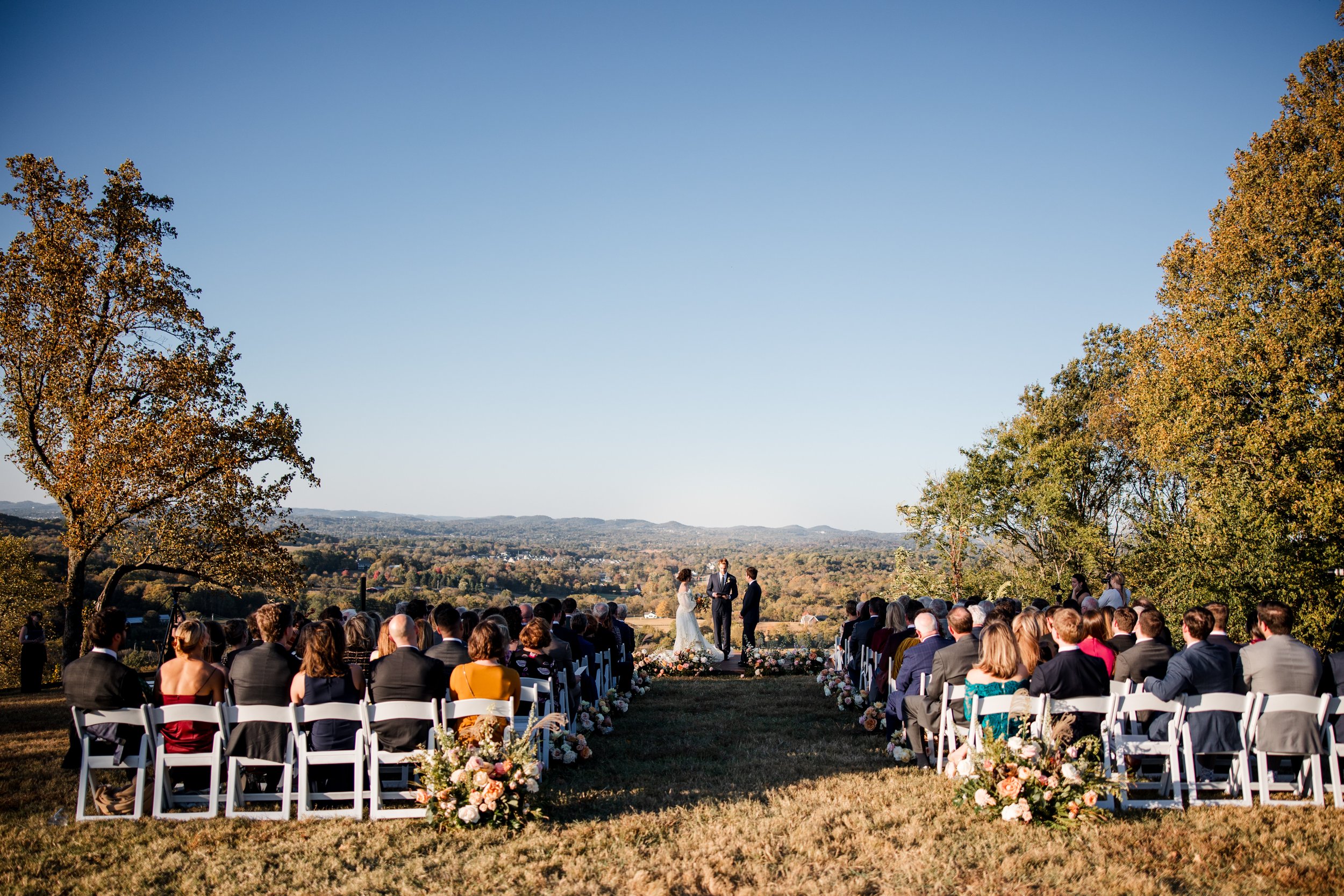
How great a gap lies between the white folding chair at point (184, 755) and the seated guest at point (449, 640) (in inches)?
61.8

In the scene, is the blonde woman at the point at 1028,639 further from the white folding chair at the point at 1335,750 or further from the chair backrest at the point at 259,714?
the chair backrest at the point at 259,714

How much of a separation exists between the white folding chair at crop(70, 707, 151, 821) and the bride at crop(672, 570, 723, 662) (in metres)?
9.67

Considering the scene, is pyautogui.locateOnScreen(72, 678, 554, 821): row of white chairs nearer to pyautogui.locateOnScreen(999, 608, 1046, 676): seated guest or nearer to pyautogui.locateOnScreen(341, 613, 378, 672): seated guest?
pyautogui.locateOnScreen(341, 613, 378, 672): seated guest

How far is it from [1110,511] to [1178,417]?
40.2ft

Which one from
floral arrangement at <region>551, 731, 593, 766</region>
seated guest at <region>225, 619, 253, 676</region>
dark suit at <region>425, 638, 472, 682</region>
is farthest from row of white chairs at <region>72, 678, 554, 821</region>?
seated guest at <region>225, 619, 253, 676</region>

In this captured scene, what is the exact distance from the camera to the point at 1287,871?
436 cm

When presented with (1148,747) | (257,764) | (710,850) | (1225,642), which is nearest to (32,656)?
(257,764)

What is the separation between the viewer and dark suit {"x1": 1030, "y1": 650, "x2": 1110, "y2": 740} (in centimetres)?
570

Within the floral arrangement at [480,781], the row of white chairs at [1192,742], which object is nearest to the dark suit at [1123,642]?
the row of white chairs at [1192,742]

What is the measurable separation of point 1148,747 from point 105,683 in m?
7.58

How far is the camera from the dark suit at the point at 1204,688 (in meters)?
5.64

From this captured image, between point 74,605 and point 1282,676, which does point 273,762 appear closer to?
point 1282,676

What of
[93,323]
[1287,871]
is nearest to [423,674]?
[1287,871]

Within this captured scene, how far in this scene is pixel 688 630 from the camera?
47.8 ft
